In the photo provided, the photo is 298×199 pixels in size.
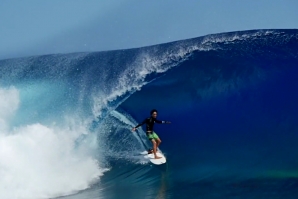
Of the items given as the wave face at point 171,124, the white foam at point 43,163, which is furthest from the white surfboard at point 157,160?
the white foam at point 43,163

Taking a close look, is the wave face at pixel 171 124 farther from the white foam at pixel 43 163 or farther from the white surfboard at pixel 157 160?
the white surfboard at pixel 157 160

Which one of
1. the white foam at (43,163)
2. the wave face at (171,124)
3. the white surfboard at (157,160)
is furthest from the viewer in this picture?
the white surfboard at (157,160)

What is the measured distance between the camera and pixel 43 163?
7.48 m

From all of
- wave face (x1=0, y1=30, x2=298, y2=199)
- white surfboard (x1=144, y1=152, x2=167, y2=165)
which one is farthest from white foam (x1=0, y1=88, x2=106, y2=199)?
white surfboard (x1=144, y1=152, x2=167, y2=165)

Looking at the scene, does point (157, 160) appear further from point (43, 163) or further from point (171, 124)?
point (171, 124)

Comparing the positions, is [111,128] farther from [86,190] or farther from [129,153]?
[86,190]

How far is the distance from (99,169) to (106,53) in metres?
8.78

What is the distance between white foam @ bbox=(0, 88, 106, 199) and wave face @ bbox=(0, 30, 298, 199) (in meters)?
0.02

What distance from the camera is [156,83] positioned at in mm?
11461

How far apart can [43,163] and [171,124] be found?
3.71 metres

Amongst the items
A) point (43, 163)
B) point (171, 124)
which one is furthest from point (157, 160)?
point (171, 124)

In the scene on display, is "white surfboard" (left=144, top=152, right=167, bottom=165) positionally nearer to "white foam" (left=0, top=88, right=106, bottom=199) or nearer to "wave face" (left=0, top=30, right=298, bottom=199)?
"wave face" (left=0, top=30, right=298, bottom=199)

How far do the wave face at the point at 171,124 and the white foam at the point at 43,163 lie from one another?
0.02m

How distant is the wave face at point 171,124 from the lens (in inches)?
274
